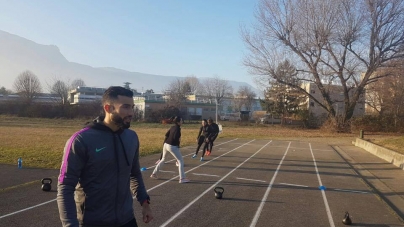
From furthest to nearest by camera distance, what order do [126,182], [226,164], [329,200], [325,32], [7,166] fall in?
[325,32], [226,164], [7,166], [329,200], [126,182]

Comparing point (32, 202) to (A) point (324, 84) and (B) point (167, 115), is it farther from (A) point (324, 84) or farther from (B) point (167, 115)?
(B) point (167, 115)

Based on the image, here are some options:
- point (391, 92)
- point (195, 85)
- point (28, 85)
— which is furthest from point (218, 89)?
point (391, 92)

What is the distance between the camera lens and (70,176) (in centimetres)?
273

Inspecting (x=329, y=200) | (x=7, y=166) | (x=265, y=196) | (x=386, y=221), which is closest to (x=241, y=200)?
(x=265, y=196)

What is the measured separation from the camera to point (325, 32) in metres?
38.2

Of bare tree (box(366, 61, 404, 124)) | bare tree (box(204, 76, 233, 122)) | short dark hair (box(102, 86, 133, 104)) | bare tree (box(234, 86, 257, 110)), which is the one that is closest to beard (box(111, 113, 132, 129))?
short dark hair (box(102, 86, 133, 104))

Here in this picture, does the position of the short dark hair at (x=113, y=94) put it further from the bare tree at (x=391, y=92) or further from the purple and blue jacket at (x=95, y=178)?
the bare tree at (x=391, y=92)

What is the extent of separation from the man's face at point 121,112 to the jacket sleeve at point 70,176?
1.12 ft

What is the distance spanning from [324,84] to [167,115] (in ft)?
100

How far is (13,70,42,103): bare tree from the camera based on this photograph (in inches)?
3322

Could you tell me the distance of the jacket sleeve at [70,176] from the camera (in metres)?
2.69

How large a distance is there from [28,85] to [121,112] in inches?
3698

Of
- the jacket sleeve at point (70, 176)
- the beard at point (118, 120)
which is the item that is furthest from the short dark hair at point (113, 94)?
the jacket sleeve at point (70, 176)

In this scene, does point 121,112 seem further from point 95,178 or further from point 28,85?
point 28,85
